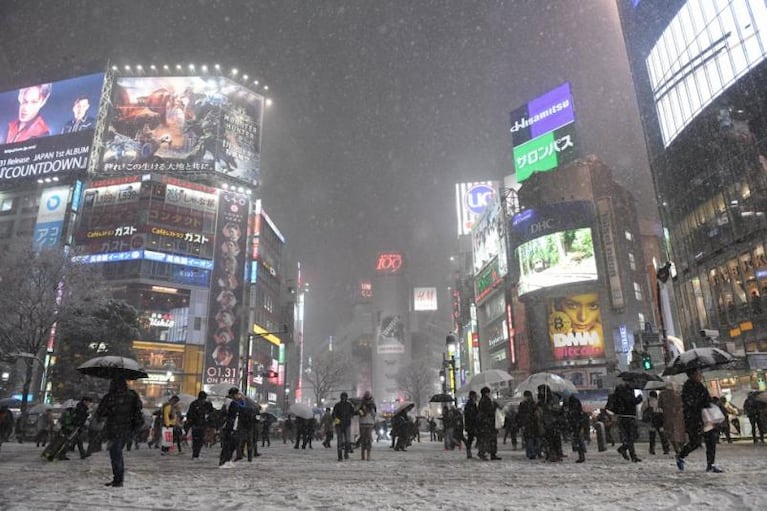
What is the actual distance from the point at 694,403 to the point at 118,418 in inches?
339

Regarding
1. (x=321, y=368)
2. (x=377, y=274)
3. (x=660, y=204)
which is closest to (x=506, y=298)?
(x=660, y=204)

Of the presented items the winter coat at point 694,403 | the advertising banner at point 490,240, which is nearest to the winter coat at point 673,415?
the winter coat at point 694,403

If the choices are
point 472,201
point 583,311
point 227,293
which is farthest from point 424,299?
point 583,311

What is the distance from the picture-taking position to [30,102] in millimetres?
62500

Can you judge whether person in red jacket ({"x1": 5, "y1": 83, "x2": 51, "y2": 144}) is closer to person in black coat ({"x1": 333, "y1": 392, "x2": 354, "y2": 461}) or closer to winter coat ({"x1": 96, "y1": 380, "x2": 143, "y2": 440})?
person in black coat ({"x1": 333, "y1": 392, "x2": 354, "y2": 461})

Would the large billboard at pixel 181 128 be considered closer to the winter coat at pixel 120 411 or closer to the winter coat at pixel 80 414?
the winter coat at pixel 80 414

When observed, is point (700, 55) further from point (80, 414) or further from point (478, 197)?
point (80, 414)

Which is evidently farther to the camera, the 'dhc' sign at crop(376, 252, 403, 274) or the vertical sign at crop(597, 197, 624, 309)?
the 'dhc' sign at crop(376, 252, 403, 274)

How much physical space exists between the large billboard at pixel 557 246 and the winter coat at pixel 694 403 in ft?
136

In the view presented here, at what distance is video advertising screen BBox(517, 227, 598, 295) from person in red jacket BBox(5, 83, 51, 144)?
56.8m

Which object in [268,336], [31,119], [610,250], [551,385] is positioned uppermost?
[31,119]

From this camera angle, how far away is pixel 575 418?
12.9 m

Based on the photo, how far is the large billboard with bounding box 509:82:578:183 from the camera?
5591 centimetres

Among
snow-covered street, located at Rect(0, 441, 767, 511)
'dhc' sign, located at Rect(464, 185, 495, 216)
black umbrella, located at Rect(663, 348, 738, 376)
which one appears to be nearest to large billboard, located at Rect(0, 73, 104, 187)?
'dhc' sign, located at Rect(464, 185, 495, 216)
